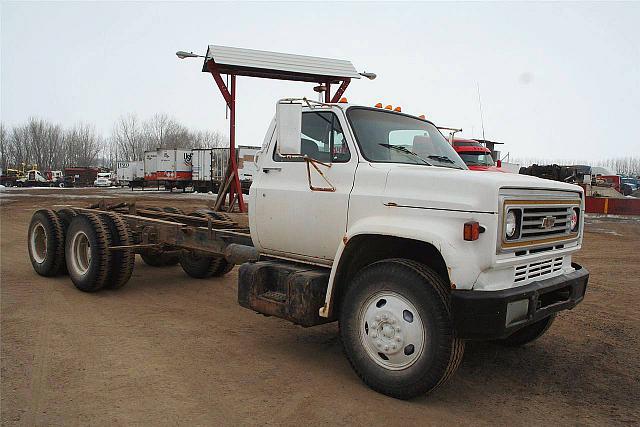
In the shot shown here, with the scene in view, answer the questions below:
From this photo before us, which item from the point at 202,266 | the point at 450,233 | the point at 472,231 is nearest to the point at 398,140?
the point at 450,233

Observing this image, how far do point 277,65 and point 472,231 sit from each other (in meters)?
10.9

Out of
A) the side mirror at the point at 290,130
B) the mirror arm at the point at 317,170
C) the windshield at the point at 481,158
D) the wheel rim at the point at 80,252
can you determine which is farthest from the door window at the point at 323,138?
the windshield at the point at 481,158

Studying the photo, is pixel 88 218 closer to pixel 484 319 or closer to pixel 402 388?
pixel 402 388

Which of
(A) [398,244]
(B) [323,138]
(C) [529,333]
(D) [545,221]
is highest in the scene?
(B) [323,138]

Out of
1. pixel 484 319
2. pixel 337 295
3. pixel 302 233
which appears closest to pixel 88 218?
pixel 302 233

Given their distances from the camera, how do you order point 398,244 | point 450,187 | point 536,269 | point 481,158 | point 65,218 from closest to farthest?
point 450,187
point 536,269
point 398,244
point 65,218
point 481,158

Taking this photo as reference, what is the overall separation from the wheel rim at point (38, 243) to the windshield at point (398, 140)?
19.5ft

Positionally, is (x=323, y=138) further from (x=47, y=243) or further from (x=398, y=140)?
(x=47, y=243)

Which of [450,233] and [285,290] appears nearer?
[450,233]

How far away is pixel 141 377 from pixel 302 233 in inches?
69.6

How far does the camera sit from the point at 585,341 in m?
5.42

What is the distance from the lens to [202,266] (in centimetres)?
810

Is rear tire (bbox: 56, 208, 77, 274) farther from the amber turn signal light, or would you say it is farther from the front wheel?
the amber turn signal light

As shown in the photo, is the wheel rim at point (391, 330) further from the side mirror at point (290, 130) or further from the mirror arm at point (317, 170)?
the side mirror at point (290, 130)
